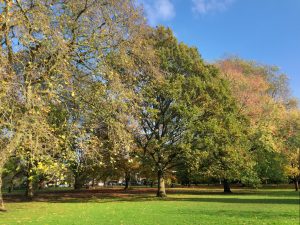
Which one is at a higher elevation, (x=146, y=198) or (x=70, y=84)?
(x=70, y=84)

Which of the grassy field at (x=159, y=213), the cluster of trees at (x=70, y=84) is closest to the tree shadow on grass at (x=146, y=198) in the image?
the grassy field at (x=159, y=213)

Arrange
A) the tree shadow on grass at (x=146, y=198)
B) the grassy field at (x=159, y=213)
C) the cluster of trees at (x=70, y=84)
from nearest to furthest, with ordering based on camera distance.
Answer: the cluster of trees at (x=70, y=84) < the grassy field at (x=159, y=213) < the tree shadow on grass at (x=146, y=198)

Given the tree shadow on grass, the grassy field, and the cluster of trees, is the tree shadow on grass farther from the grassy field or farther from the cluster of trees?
the cluster of trees

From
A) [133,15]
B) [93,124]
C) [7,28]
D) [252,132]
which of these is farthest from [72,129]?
[252,132]

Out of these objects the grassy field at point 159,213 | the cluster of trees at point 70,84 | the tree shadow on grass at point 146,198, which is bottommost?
the grassy field at point 159,213

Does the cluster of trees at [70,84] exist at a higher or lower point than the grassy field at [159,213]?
higher

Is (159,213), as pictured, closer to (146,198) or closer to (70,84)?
(70,84)

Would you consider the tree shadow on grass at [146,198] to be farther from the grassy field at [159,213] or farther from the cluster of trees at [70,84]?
the cluster of trees at [70,84]

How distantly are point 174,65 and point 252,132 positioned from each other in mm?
12759

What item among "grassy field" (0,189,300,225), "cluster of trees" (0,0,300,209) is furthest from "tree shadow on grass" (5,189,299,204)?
"cluster of trees" (0,0,300,209)

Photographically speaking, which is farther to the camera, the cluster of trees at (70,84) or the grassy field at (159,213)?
the grassy field at (159,213)

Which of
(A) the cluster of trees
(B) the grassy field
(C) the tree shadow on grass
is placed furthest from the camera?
(C) the tree shadow on grass

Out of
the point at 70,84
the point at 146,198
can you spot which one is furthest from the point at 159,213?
the point at 146,198

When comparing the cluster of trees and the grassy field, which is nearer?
the cluster of trees
